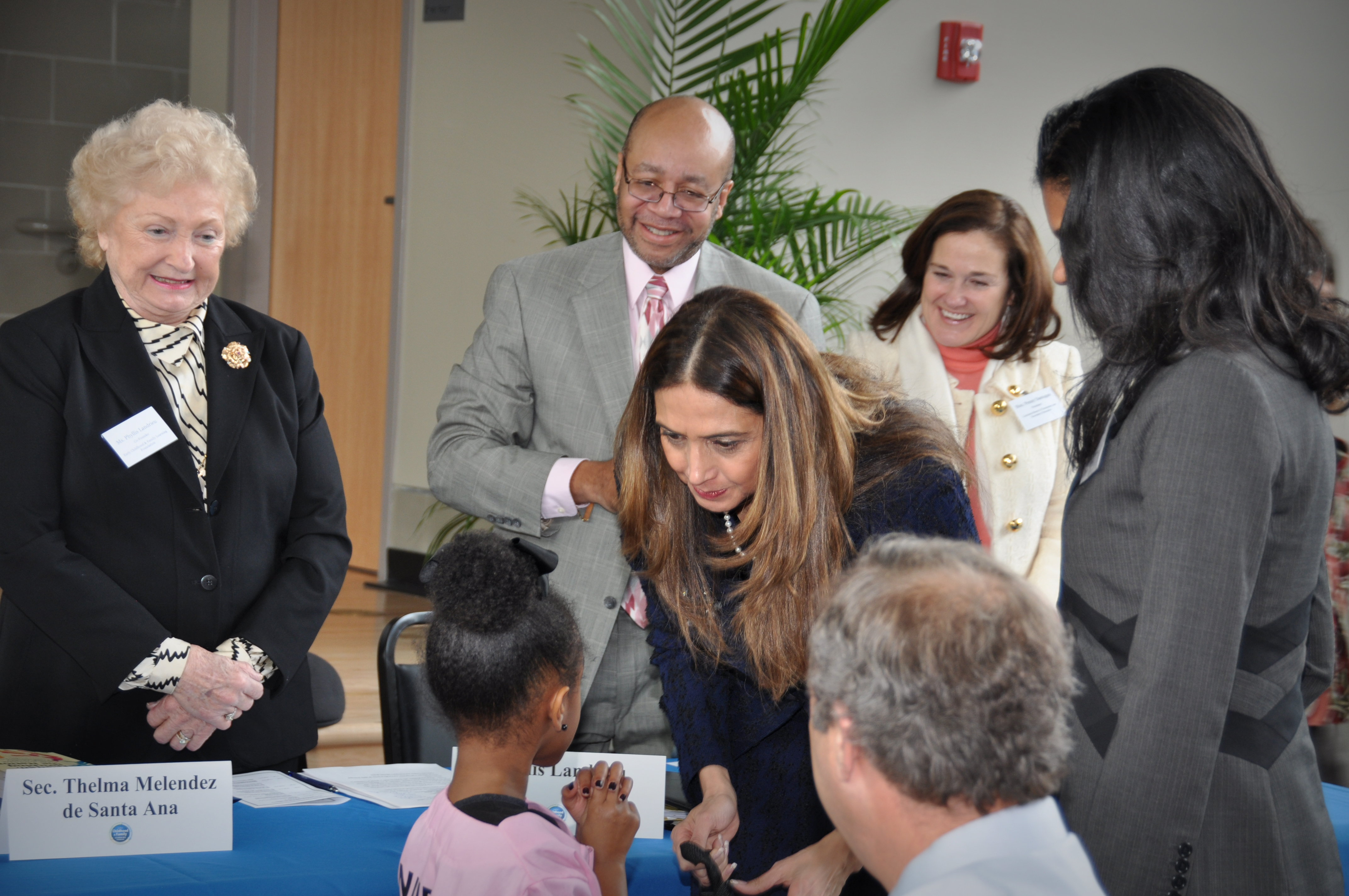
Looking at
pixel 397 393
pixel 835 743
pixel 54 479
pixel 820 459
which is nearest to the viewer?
pixel 835 743

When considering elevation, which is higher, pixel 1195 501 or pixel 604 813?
pixel 1195 501

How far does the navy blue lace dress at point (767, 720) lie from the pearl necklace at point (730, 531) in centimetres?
6

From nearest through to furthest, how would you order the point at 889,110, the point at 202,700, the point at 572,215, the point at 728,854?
the point at 728,854 < the point at 202,700 < the point at 889,110 < the point at 572,215

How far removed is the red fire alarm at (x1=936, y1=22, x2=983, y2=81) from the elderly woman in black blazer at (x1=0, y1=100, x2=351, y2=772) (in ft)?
12.1

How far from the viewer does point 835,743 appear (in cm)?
95

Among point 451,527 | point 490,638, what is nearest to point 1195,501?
point 490,638

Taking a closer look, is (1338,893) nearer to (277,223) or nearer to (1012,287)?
(1012,287)

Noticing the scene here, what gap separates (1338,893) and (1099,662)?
373mm

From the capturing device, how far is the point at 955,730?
88 cm

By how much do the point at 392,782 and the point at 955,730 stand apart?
1283 millimetres

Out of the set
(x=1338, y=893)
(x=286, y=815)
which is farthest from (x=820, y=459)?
(x=286, y=815)

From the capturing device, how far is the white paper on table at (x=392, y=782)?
1796 mm

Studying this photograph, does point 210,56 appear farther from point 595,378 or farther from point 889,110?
point 595,378

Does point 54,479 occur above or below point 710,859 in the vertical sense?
above
